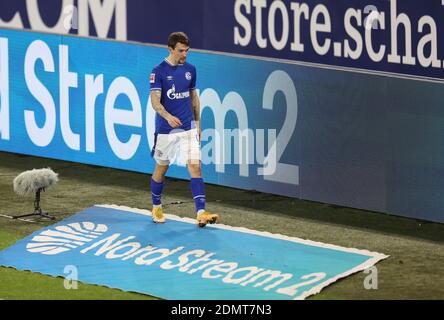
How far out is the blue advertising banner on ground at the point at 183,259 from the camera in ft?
35.2

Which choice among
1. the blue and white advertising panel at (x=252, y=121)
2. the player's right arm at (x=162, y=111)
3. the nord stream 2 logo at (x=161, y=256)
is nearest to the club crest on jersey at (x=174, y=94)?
the player's right arm at (x=162, y=111)

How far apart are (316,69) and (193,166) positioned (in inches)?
75.2

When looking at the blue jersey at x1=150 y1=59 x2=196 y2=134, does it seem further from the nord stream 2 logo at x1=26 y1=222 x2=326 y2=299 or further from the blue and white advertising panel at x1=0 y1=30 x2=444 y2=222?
the blue and white advertising panel at x1=0 y1=30 x2=444 y2=222

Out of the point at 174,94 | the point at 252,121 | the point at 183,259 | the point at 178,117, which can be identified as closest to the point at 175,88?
the point at 174,94

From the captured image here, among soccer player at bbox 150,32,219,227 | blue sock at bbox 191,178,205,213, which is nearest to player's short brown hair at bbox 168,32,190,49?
soccer player at bbox 150,32,219,227

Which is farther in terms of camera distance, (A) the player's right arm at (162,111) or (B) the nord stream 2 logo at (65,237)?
(A) the player's right arm at (162,111)

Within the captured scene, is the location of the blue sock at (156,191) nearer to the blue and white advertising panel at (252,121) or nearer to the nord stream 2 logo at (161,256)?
the nord stream 2 logo at (161,256)

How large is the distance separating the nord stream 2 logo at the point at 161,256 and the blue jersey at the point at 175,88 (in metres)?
1.30

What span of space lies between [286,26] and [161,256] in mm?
3315

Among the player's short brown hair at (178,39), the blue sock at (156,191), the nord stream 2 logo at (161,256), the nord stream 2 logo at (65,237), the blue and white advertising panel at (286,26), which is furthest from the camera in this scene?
the blue sock at (156,191)

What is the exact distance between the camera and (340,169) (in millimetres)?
13422

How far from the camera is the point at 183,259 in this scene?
456 inches
